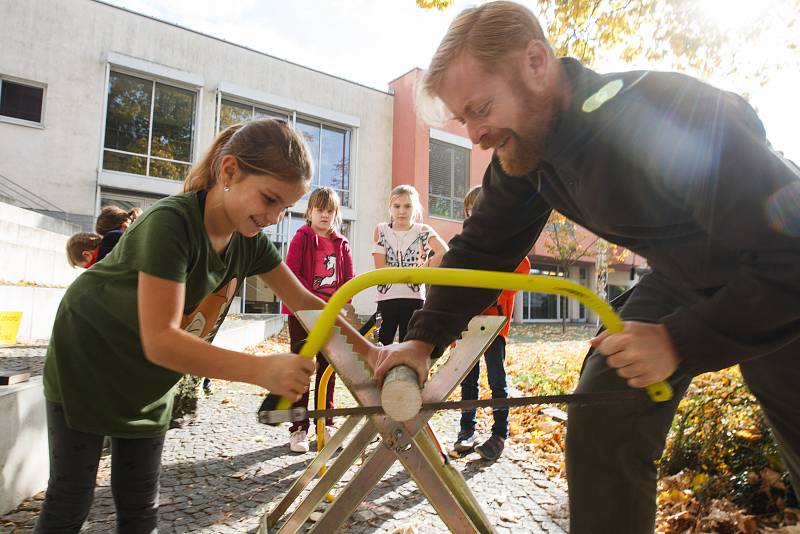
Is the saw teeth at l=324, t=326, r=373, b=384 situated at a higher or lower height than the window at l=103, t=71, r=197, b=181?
lower

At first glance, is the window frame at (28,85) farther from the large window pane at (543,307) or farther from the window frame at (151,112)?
the large window pane at (543,307)

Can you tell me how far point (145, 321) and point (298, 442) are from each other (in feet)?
8.28

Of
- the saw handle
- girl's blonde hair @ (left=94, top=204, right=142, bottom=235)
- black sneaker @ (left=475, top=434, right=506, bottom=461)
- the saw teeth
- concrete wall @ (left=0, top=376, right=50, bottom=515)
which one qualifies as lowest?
black sneaker @ (left=475, top=434, right=506, bottom=461)

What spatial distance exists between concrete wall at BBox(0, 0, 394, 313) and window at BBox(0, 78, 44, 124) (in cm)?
22

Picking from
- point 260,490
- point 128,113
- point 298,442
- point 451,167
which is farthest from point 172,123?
point 260,490

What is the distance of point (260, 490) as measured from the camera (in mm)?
3055

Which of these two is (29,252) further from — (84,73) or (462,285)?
(462,285)

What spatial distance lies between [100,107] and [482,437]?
13051 mm

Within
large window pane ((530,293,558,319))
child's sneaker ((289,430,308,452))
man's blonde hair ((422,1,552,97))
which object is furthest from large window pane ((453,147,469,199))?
man's blonde hair ((422,1,552,97))

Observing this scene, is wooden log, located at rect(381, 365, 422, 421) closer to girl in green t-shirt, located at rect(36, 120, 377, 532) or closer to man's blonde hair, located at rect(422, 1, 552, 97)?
girl in green t-shirt, located at rect(36, 120, 377, 532)

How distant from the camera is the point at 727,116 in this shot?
124 centimetres

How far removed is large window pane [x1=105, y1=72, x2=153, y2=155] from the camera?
13.0 m

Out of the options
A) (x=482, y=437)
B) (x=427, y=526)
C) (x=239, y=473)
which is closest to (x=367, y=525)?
(x=427, y=526)

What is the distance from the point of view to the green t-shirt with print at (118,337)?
5.51 ft
